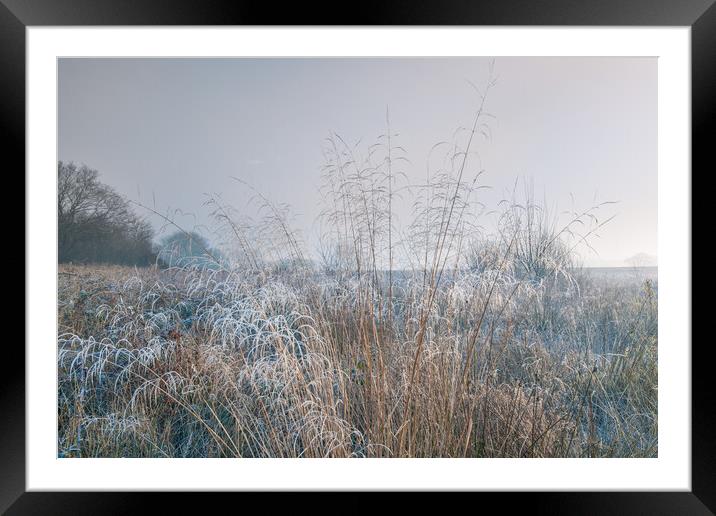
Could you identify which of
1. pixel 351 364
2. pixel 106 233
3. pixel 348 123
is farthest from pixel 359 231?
pixel 106 233

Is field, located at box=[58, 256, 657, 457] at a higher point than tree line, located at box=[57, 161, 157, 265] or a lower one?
lower

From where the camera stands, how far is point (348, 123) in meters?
1.81

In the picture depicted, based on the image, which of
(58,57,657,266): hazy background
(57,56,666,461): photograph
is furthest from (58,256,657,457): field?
(58,57,657,266): hazy background

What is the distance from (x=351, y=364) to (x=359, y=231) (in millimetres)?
608

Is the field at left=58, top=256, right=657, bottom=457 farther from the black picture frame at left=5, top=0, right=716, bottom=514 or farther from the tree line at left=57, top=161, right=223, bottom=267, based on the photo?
the black picture frame at left=5, top=0, right=716, bottom=514

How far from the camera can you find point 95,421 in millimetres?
1707

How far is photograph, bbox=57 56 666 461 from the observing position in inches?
68.6

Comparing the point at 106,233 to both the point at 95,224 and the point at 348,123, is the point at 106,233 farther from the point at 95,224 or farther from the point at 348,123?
the point at 348,123

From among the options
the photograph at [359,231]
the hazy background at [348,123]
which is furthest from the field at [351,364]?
the hazy background at [348,123]
